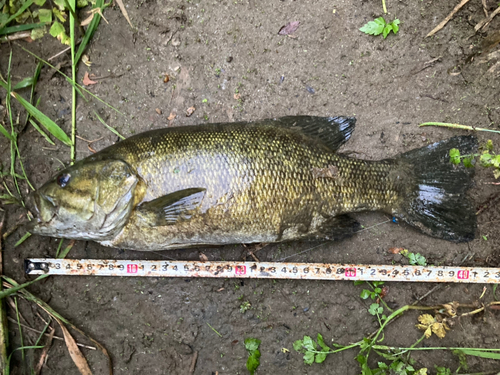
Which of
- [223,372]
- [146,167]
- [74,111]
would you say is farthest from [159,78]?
[223,372]

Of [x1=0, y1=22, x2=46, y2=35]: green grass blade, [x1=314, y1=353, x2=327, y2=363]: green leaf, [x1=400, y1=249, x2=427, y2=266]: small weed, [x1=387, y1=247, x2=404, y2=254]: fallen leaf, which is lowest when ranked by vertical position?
[x1=314, y1=353, x2=327, y2=363]: green leaf

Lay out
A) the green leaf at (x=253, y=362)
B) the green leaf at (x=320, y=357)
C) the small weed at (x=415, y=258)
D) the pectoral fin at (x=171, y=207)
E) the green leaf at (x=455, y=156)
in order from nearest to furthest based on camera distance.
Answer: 1. the pectoral fin at (x=171, y=207)
2. the green leaf at (x=455, y=156)
3. the green leaf at (x=253, y=362)
4. the green leaf at (x=320, y=357)
5. the small weed at (x=415, y=258)

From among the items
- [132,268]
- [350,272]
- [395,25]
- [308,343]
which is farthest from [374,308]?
[395,25]

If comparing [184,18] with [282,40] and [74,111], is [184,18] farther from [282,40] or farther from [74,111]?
[74,111]

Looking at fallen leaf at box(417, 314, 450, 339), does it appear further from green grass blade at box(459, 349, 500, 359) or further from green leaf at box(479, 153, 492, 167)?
green leaf at box(479, 153, 492, 167)

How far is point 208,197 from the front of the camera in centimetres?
233

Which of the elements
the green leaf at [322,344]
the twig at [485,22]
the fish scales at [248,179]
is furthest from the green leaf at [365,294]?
the twig at [485,22]

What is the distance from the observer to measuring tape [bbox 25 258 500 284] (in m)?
2.82

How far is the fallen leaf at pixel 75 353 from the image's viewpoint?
9.50 feet

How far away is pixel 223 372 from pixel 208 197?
1712mm

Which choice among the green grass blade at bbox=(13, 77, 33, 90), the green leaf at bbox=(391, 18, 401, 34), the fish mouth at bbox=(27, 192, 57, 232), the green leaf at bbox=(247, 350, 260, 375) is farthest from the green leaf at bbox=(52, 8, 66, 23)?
the green leaf at bbox=(247, 350, 260, 375)

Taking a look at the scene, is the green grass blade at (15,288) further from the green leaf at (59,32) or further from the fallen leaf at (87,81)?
the green leaf at (59,32)

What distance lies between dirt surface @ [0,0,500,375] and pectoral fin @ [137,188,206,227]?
66 centimetres

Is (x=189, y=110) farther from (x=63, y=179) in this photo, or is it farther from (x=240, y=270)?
(x=240, y=270)
